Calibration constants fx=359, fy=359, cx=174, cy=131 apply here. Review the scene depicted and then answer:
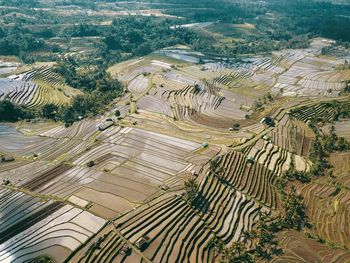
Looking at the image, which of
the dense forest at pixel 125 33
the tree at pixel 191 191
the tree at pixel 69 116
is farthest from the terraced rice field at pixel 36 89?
the tree at pixel 191 191

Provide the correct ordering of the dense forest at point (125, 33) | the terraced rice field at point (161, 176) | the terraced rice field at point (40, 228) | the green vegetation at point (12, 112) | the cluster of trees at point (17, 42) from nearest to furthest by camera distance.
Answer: the terraced rice field at point (40, 228), the terraced rice field at point (161, 176), the green vegetation at point (12, 112), the dense forest at point (125, 33), the cluster of trees at point (17, 42)

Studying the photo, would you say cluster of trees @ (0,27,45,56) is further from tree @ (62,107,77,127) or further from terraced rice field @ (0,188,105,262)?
terraced rice field @ (0,188,105,262)

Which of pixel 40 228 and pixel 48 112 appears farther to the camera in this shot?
pixel 48 112

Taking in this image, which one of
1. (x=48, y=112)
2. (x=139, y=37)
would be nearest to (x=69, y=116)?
(x=48, y=112)

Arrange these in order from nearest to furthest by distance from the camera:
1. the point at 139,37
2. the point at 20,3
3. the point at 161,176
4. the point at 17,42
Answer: the point at 161,176 → the point at 17,42 → the point at 139,37 → the point at 20,3

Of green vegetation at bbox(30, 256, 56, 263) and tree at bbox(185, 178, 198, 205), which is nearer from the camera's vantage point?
green vegetation at bbox(30, 256, 56, 263)

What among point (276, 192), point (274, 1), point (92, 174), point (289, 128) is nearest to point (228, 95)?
point (289, 128)

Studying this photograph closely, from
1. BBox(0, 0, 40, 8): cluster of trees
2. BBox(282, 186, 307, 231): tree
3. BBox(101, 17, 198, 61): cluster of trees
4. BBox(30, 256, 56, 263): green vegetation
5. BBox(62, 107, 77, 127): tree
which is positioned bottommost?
BBox(282, 186, 307, 231): tree

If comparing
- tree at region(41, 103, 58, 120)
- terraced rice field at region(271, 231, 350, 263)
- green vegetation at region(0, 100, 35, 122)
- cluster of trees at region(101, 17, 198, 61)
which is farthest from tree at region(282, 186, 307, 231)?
cluster of trees at region(101, 17, 198, 61)

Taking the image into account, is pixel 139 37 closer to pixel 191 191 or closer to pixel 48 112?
pixel 48 112

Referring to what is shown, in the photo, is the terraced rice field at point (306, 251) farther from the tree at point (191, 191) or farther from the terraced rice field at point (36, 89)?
the terraced rice field at point (36, 89)

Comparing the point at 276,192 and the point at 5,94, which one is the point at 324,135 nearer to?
the point at 276,192
